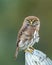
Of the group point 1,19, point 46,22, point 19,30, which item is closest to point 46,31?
point 46,22

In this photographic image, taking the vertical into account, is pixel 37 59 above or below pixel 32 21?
below

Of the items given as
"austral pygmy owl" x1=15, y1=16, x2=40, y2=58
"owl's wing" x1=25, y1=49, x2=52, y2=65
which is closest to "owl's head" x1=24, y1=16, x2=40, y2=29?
"austral pygmy owl" x1=15, y1=16, x2=40, y2=58

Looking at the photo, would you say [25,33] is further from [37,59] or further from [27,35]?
[37,59]

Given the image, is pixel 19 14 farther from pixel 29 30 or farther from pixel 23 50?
pixel 23 50

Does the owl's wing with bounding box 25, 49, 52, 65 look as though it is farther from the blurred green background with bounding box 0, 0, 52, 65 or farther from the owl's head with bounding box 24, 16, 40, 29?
the owl's head with bounding box 24, 16, 40, 29

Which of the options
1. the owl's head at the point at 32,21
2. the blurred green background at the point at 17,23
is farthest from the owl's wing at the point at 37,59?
the owl's head at the point at 32,21

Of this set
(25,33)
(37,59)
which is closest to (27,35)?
(25,33)
